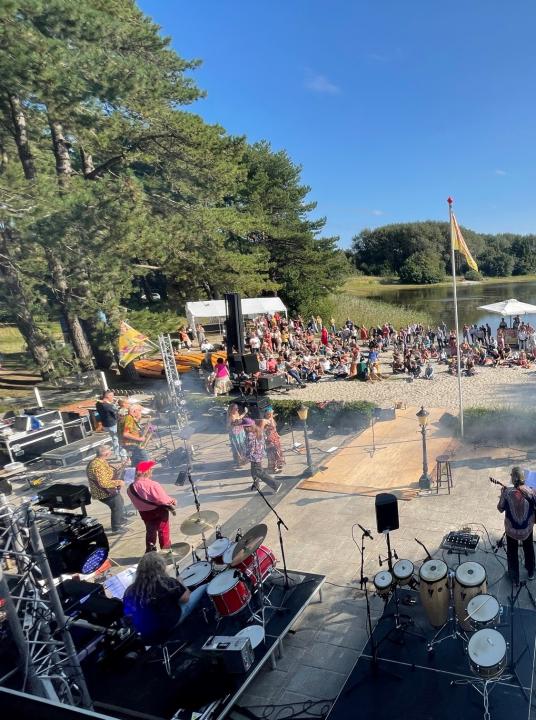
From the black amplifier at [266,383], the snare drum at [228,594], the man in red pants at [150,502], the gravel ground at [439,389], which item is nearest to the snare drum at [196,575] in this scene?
the snare drum at [228,594]

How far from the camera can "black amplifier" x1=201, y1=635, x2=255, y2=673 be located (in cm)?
410

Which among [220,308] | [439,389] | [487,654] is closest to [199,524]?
[487,654]

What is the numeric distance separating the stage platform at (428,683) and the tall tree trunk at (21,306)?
1375 cm

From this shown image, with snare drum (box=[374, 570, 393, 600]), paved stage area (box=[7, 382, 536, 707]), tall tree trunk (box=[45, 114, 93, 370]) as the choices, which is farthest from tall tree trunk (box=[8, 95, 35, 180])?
snare drum (box=[374, 570, 393, 600])

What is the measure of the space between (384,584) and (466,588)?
2.56 feet

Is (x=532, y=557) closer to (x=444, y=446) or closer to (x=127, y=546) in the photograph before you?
(x=444, y=446)

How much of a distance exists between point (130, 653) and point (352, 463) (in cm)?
559

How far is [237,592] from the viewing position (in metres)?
4.66

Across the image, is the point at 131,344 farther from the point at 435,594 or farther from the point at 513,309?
the point at 513,309

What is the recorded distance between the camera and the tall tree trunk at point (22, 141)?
14.7m

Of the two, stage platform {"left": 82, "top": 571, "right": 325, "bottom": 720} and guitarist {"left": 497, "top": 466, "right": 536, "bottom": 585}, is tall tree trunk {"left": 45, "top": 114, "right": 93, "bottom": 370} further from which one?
guitarist {"left": 497, "top": 466, "right": 536, "bottom": 585}

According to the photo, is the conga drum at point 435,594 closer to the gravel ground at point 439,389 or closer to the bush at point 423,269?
the gravel ground at point 439,389

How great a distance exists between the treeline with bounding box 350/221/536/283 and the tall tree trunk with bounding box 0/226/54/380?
74904 mm

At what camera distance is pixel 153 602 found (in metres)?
4.03
